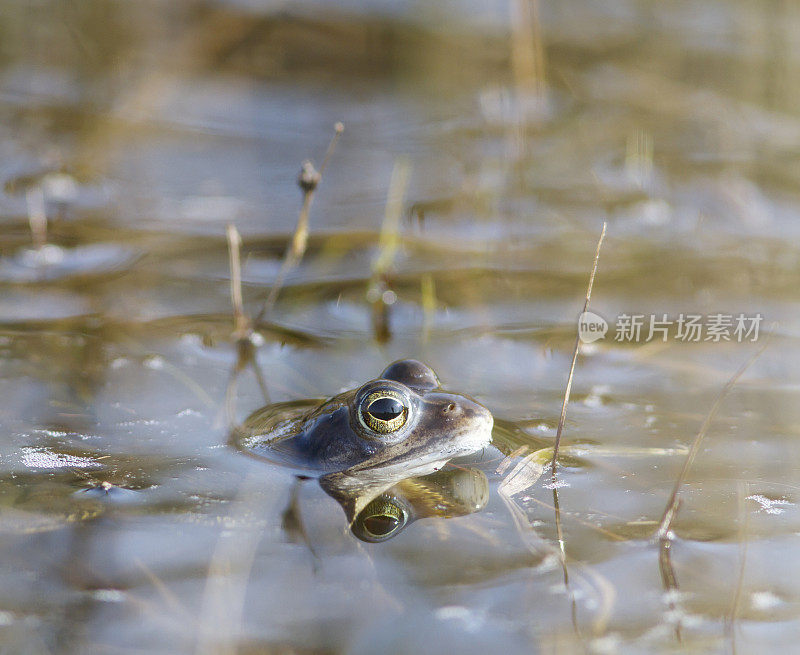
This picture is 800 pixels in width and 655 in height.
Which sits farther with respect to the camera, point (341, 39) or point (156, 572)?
point (341, 39)

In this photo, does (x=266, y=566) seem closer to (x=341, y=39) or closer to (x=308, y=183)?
(x=308, y=183)

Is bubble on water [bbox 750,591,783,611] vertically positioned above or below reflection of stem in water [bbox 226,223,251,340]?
below

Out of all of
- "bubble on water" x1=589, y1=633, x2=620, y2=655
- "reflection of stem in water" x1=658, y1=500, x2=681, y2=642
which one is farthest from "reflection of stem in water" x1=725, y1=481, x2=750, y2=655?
"bubble on water" x1=589, y1=633, x2=620, y2=655

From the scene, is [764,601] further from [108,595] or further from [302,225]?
[302,225]

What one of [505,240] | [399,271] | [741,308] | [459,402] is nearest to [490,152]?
[505,240]

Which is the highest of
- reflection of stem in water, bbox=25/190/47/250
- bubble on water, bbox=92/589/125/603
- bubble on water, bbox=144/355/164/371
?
reflection of stem in water, bbox=25/190/47/250

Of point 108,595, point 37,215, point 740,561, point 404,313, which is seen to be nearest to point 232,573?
point 108,595

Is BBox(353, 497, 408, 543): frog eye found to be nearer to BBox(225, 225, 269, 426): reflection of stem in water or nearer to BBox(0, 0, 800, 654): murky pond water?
BBox(0, 0, 800, 654): murky pond water
